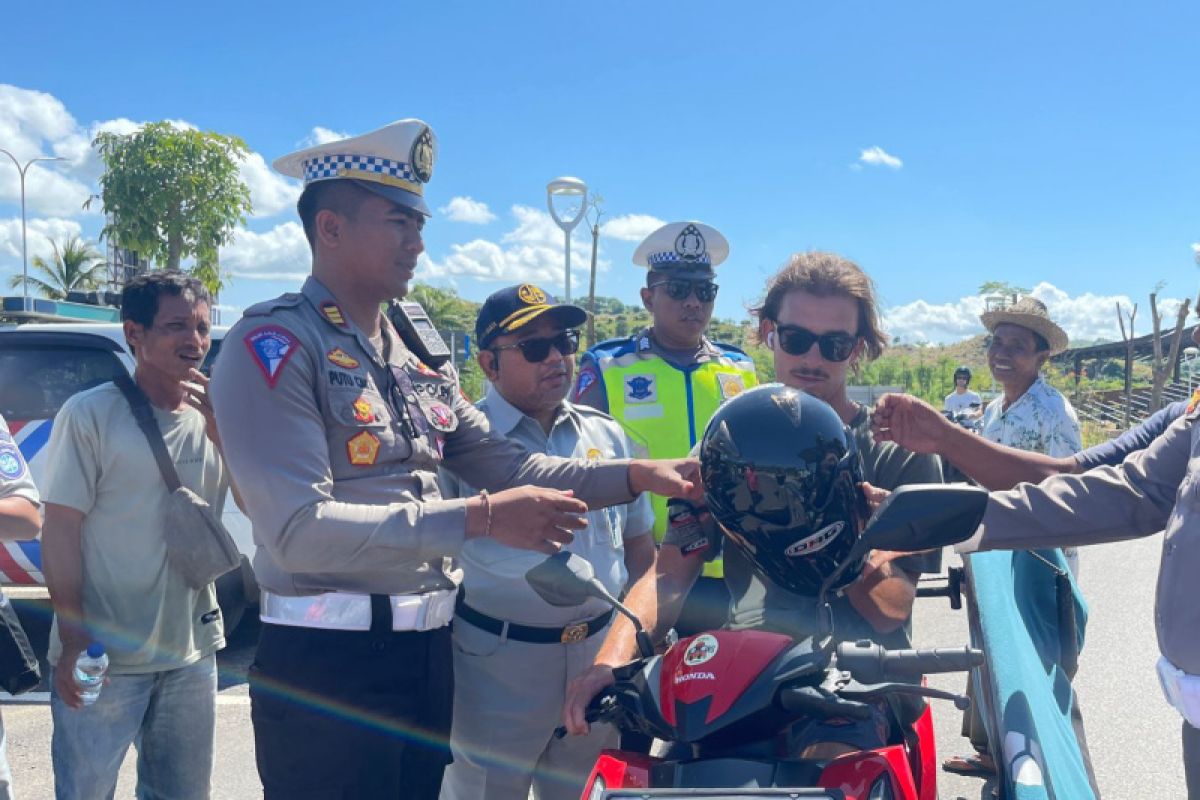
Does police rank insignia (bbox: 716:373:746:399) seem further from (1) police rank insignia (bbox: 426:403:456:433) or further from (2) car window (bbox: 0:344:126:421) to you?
(2) car window (bbox: 0:344:126:421)

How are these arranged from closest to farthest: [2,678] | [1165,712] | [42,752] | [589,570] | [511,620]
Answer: [589,570]
[2,678]
[511,620]
[42,752]
[1165,712]

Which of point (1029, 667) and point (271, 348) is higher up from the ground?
point (271, 348)

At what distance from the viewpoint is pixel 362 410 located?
212 centimetres

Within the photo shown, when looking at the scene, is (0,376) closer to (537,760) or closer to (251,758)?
(251,758)

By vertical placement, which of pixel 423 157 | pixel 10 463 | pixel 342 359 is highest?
pixel 423 157

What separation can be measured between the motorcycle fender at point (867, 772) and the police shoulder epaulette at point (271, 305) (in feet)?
4.81

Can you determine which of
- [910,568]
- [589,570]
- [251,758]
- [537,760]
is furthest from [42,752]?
[910,568]

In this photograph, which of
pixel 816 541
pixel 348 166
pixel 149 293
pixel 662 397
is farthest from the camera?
pixel 662 397

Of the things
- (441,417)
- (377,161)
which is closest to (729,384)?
(441,417)

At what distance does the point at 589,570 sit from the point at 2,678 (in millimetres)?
1655

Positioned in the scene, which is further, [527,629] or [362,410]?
[527,629]

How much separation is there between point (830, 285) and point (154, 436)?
6.78 ft

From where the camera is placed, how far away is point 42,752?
4473 millimetres

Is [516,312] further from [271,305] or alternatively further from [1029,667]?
[1029,667]
